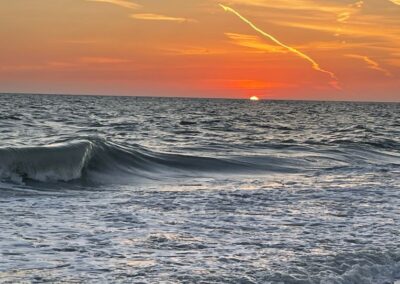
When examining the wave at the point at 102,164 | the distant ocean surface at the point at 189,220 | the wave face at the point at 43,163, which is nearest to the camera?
the distant ocean surface at the point at 189,220

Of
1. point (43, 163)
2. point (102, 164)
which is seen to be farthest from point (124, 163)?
point (43, 163)

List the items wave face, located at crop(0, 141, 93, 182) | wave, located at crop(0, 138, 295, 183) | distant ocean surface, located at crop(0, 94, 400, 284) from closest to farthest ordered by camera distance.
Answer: distant ocean surface, located at crop(0, 94, 400, 284) < wave face, located at crop(0, 141, 93, 182) < wave, located at crop(0, 138, 295, 183)

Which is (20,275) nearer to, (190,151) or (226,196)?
(226,196)

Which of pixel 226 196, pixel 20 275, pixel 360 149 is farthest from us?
pixel 360 149

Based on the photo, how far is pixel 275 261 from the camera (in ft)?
21.8

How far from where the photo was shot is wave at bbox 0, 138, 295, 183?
15.0m

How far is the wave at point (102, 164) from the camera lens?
1502cm

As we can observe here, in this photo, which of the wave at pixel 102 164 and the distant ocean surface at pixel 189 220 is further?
the wave at pixel 102 164

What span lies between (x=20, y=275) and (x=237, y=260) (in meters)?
2.33

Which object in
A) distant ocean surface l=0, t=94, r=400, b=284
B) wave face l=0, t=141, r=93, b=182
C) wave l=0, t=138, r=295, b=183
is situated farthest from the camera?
wave l=0, t=138, r=295, b=183

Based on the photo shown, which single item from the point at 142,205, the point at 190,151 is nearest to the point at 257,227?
the point at 142,205

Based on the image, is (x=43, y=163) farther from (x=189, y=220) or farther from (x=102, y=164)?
(x=189, y=220)

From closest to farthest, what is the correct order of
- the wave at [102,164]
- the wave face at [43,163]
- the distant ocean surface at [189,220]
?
1. the distant ocean surface at [189,220]
2. the wave face at [43,163]
3. the wave at [102,164]

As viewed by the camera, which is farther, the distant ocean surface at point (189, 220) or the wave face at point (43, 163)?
the wave face at point (43, 163)
